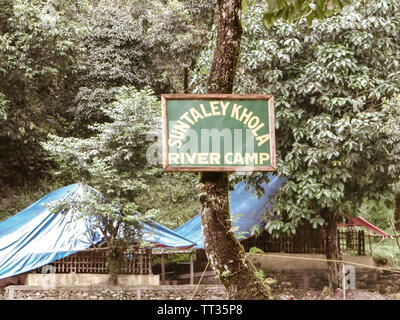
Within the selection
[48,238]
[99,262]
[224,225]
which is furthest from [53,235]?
[224,225]

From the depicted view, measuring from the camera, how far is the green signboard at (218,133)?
2.32 meters

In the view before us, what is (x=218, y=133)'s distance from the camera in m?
2.33

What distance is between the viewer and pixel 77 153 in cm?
931

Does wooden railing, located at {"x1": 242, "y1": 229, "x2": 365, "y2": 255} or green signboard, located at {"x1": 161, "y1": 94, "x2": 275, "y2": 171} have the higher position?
green signboard, located at {"x1": 161, "y1": 94, "x2": 275, "y2": 171}

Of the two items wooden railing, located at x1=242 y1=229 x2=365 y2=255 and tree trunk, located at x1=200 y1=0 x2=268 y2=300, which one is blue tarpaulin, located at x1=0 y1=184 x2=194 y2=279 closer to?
wooden railing, located at x1=242 y1=229 x2=365 y2=255

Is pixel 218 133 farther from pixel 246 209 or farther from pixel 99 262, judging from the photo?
pixel 99 262

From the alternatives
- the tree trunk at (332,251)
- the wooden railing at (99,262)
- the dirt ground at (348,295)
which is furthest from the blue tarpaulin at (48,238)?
the tree trunk at (332,251)

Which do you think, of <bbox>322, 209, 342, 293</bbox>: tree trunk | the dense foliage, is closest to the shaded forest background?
the dense foliage

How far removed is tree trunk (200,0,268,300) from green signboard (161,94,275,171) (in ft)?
1.49

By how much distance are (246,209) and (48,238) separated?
4077 mm

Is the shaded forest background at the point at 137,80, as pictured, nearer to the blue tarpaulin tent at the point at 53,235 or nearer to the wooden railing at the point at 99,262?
the blue tarpaulin tent at the point at 53,235

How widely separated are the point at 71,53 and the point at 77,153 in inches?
140

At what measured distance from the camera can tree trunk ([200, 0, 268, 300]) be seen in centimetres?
281
